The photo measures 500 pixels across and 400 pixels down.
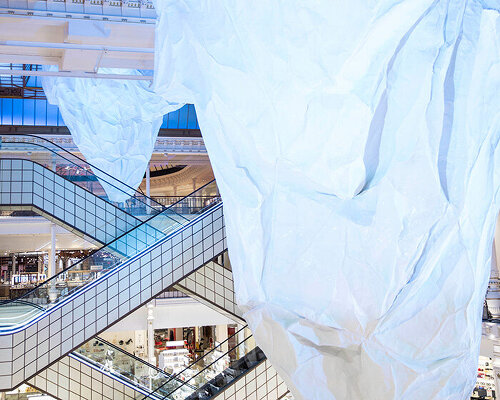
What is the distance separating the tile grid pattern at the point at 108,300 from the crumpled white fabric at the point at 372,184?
792cm

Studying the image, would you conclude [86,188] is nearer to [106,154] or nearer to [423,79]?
[106,154]

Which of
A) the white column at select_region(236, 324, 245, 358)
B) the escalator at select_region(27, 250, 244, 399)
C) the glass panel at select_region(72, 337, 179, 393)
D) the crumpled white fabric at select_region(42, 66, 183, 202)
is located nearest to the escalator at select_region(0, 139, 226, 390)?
the escalator at select_region(27, 250, 244, 399)

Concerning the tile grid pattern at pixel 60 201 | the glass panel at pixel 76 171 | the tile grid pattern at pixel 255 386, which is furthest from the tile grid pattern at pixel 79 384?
the glass panel at pixel 76 171

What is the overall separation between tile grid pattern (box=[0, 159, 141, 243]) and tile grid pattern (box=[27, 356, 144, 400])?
9.41ft

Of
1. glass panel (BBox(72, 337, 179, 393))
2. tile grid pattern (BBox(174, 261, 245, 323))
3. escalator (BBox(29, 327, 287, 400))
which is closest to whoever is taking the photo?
escalator (BBox(29, 327, 287, 400))

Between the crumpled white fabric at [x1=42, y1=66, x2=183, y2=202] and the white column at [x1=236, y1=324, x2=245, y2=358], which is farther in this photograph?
the white column at [x1=236, y1=324, x2=245, y2=358]

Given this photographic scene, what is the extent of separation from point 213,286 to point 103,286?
268cm

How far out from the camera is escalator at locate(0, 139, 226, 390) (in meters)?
10.8

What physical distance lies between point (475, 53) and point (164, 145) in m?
17.0

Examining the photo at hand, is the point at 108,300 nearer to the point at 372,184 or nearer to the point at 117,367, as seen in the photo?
the point at 117,367

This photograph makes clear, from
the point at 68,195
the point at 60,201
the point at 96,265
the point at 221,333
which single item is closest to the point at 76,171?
the point at 68,195

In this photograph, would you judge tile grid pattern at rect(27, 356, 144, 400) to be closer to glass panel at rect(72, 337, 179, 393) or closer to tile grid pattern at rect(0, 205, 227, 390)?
glass panel at rect(72, 337, 179, 393)

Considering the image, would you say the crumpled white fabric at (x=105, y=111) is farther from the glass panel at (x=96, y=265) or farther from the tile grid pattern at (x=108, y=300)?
the tile grid pattern at (x=108, y=300)

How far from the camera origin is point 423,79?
3.43 m
